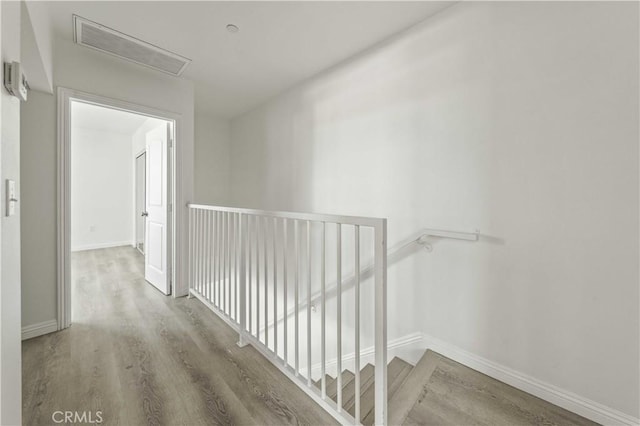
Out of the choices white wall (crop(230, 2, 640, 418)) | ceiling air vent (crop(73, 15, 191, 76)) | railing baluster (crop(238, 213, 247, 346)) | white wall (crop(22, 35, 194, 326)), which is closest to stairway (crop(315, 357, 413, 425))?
white wall (crop(230, 2, 640, 418))

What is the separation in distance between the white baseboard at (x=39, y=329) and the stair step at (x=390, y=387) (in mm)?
2456

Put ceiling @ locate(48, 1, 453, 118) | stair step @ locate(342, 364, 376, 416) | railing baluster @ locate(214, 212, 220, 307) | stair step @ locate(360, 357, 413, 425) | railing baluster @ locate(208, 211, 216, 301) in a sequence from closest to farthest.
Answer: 1. stair step @ locate(360, 357, 413, 425)
2. stair step @ locate(342, 364, 376, 416)
3. ceiling @ locate(48, 1, 453, 118)
4. railing baluster @ locate(214, 212, 220, 307)
5. railing baluster @ locate(208, 211, 216, 301)

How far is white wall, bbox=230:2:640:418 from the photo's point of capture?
125 cm

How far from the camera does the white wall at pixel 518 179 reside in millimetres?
1254

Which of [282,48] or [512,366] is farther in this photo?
[282,48]

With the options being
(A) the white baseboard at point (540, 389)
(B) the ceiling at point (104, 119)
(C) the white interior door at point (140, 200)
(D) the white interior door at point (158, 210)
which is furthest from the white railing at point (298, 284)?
(C) the white interior door at point (140, 200)

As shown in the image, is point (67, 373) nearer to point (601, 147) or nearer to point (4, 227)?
point (4, 227)

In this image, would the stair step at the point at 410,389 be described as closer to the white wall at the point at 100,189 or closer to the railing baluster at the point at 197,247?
the railing baluster at the point at 197,247

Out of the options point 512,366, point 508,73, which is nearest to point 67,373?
point 512,366

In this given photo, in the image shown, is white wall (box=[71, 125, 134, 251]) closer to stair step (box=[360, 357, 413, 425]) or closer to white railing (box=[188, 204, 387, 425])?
white railing (box=[188, 204, 387, 425])

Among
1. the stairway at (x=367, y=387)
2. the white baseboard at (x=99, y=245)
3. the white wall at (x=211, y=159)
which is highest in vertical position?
the white wall at (x=211, y=159)

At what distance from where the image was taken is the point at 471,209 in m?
1.68

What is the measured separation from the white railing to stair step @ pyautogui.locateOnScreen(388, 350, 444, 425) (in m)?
0.22

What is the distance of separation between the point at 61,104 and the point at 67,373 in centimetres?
205
